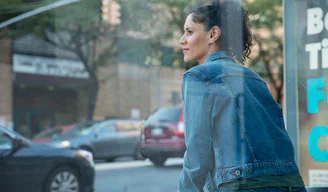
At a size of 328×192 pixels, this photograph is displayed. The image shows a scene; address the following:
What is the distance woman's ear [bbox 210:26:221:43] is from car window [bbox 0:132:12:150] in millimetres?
5041

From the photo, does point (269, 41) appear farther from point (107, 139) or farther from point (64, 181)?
point (64, 181)

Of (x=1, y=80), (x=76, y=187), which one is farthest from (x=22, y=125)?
(x=76, y=187)

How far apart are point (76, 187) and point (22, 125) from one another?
19719mm

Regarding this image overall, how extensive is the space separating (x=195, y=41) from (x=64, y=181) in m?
5.63

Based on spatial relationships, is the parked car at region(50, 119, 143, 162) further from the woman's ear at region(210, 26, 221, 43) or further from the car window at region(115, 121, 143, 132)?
the woman's ear at region(210, 26, 221, 43)

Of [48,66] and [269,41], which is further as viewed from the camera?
[48,66]

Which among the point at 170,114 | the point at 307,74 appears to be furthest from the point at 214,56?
the point at 170,114

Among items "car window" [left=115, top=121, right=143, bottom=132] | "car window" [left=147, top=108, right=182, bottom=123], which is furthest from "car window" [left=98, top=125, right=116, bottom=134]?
"car window" [left=147, top=108, right=182, bottom=123]

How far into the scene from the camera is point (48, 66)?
26.1 metres

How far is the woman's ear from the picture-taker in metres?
2.03

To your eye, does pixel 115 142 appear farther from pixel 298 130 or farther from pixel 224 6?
pixel 224 6

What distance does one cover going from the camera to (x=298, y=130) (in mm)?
3494

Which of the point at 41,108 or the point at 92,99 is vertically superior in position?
the point at 92,99

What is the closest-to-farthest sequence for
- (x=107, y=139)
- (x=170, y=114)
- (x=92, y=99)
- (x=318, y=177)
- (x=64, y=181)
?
1. (x=318, y=177)
2. (x=64, y=181)
3. (x=170, y=114)
4. (x=107, y=139)
5. (x=92, y=99)
